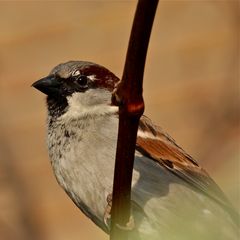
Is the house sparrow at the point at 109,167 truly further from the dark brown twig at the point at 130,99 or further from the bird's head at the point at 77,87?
the dark brown twig at the point at 130,99

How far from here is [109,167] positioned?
340cm

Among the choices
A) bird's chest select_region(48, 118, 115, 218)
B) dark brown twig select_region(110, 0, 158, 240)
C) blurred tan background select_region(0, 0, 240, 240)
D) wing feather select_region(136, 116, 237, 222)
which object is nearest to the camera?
dark brown twig select_region(110, 0, 158, 240)

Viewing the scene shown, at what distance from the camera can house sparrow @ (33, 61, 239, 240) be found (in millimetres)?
3410

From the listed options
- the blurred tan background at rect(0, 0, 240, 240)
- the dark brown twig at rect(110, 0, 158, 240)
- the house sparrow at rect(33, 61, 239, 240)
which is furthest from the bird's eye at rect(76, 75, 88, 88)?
the blurred tan background at rect(0, 0, 240, 240)

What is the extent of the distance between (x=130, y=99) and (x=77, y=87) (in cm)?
161

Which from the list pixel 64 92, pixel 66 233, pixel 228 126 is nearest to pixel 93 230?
pixel 66 233

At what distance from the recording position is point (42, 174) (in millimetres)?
6062

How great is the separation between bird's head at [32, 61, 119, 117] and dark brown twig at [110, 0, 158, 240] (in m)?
1.36

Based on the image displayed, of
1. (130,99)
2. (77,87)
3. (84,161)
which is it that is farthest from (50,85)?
(130,99)

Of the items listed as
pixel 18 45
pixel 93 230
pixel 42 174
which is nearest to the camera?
pixel 93 230

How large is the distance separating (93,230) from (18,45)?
1659 mm

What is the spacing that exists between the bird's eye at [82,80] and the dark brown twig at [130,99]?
4.60 feet

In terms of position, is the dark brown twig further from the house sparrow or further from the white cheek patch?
the white cheek patch

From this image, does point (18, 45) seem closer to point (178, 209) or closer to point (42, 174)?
point (42, 174)
